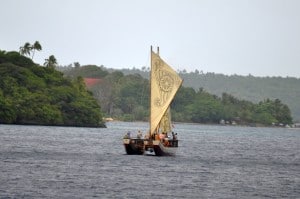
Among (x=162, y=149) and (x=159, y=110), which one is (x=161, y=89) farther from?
(x=162, y=149)

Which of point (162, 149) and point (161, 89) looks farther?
point (161, 89)

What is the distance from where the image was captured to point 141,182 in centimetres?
8856

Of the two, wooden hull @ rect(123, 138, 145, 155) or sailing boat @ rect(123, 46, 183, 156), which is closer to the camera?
sailing boat @ rect(123, 46, 183, 156)

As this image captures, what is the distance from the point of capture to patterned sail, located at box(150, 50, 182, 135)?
120506 millimetres

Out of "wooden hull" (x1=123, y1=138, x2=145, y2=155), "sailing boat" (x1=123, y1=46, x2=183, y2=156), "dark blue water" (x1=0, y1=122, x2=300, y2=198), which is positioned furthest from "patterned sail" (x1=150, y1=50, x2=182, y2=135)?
"dark blue water" (x1=0, y1=122, x2=300, y2=198)

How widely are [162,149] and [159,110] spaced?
15.8 ft

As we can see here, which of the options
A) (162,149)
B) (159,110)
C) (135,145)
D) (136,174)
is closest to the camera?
(136,174)

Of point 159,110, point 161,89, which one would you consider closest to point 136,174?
point 159,110

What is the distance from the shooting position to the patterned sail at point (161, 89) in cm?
12051

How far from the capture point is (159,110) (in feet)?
396

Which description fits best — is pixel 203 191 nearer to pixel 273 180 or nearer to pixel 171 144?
pixel 273 180

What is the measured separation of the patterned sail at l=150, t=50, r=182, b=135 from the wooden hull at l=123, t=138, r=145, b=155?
336cm


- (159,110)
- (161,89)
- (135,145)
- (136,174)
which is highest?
(161,89)

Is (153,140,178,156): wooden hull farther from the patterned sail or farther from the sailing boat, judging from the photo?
the patterned sail
